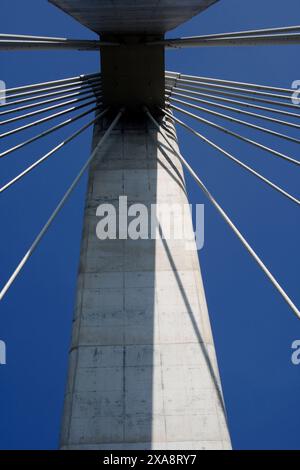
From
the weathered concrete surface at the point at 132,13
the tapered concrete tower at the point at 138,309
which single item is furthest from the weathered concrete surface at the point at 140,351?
the weathered concrete surface at the point at 132,13

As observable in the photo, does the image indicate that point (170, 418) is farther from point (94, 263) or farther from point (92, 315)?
point (94, 263)

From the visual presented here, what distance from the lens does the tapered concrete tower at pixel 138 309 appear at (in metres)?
12.4

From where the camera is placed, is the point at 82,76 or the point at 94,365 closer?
the point at 94,365

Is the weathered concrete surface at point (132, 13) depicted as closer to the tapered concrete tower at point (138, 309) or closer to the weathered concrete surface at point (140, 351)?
the tapered concrete tower at point (138, 309)

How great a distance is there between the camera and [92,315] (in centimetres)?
1420

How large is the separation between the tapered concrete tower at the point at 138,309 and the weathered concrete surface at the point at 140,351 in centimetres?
2

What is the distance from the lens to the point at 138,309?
1435 centimetres

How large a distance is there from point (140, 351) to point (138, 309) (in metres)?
1.11

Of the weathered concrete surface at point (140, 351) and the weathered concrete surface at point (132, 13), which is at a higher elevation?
the weathered concrete surface at point (132, 13)

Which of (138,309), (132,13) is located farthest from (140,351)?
(132,13)

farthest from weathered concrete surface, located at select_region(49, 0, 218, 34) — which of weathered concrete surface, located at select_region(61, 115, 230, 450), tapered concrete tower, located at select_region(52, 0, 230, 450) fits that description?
weathered concrete surface, located at select_region(61, 115, 230, 450)

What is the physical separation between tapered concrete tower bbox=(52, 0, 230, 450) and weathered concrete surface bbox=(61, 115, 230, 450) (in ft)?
0.07
